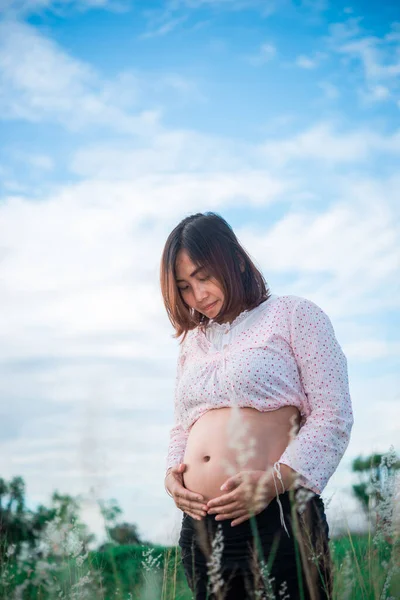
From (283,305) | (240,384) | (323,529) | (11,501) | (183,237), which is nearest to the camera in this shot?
(323,529)

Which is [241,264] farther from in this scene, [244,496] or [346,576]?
[346,576]

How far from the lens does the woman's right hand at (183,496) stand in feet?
8.91

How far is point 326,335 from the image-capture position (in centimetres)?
281

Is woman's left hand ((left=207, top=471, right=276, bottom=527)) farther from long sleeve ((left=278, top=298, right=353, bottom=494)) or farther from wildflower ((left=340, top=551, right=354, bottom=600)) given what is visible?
wildflower ((left=340, top=551, right=354, bottom=600))

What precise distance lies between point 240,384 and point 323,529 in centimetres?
67

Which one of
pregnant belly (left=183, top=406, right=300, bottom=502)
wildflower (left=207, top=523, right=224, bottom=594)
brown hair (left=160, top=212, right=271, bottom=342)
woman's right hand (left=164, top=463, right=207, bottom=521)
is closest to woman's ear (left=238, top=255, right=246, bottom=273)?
brown hair (left=160, top=212, right=271, bottom=342)

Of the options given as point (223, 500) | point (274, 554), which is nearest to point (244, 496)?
point (223, 500)

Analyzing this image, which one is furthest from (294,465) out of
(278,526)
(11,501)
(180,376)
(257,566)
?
(11,501)

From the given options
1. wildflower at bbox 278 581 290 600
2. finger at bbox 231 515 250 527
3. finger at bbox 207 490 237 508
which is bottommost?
wildflower at bbox 278 581 290 600

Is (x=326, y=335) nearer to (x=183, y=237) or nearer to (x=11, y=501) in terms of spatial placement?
(x=183, y=237)

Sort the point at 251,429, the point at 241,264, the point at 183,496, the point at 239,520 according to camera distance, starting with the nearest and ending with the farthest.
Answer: the point at 239,520 < the point at 251,429 < the point at 183,496 < the point at 241,264

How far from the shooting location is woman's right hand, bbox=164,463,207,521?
107 inches

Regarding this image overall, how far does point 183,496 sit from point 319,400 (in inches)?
28.6

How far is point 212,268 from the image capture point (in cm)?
320
